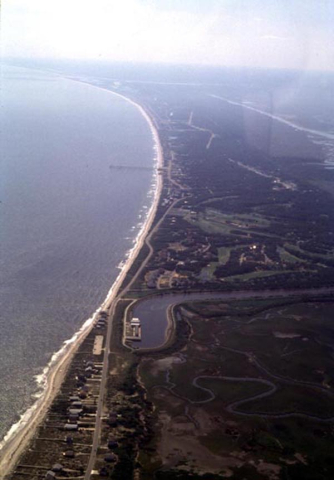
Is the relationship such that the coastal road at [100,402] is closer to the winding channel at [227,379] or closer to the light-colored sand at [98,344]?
the light-colored sand at [98,344]

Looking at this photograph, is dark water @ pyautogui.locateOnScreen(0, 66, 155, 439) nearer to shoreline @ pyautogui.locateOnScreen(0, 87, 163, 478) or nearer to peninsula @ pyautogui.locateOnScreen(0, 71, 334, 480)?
shoreline @ pyautogui.locateOnScreen(0, 87, 163, 478)

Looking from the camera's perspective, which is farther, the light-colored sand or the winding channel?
the light-colored sand

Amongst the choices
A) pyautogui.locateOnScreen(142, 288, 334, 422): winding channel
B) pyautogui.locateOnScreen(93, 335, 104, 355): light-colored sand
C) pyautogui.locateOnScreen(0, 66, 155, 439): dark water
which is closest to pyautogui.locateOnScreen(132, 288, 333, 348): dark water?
pyautogui.locateOnScreen(142, 288, 334, 422): winding channel

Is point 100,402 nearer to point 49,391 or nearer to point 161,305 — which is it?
point 49,391

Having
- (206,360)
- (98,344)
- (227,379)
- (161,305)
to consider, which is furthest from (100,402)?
(161,305)

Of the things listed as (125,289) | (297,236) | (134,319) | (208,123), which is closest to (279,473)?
(134,319)

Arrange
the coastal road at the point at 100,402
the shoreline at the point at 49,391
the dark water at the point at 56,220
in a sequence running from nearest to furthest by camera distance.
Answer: the coastal road at the point at 100,402
the shoreline at the point at 49,391
the dark water at the point at 56,220

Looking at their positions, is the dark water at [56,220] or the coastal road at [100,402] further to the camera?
the dark water at [56,220]

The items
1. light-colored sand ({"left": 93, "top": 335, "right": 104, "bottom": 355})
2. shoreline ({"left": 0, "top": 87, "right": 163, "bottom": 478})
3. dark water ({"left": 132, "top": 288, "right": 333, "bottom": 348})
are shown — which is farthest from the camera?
dark water ({"left": 132, "top": 288, "right": 333, "bottom": 348})

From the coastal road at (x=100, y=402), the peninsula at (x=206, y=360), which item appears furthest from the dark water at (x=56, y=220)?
the coastal road at (x=100, y=402)
